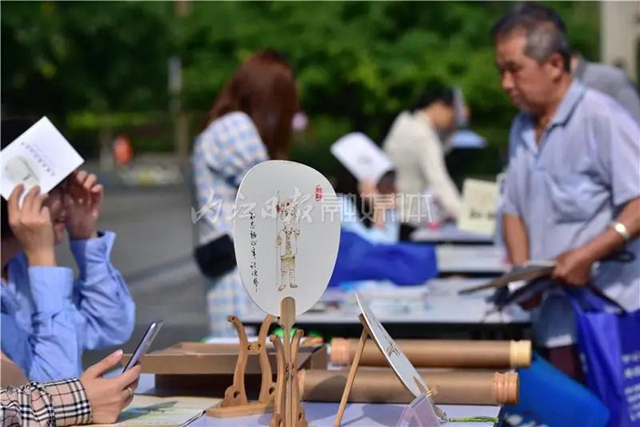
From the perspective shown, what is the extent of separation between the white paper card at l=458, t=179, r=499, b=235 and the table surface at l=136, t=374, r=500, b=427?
11.3ft

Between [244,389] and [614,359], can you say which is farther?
[614,359]

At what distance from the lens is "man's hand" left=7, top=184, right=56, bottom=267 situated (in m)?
2.59

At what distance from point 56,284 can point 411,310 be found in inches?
65.1

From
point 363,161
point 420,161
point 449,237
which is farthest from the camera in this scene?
point 420,161

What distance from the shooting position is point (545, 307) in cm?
373

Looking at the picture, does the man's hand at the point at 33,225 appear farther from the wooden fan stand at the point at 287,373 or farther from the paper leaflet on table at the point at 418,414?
the paper leaflet on table at the point at 418,414

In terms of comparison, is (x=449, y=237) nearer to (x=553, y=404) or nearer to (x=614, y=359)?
(x=614, y=359)

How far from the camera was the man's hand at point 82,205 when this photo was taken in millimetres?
2883

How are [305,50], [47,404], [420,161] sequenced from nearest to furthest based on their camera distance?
[47,404] → [420,161] → [305,50]

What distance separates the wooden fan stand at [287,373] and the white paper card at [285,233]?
19 mm

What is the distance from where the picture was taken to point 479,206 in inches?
237

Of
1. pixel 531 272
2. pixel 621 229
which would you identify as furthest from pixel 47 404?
pixel 621 229

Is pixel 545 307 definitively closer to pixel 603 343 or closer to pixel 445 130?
pixel 603 343

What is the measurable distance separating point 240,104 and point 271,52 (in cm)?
27
